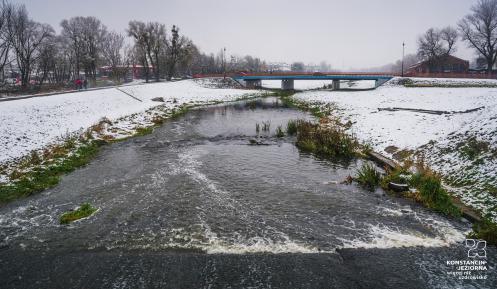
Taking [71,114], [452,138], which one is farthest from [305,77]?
[452,138]

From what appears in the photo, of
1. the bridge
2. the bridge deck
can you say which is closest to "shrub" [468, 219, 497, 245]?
the bridge

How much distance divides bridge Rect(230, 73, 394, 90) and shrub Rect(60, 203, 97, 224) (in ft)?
214

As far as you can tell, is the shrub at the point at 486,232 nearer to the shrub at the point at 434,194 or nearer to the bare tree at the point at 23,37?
the shrub at the point at 434,194

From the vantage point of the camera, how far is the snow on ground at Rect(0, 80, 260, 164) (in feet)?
72.7

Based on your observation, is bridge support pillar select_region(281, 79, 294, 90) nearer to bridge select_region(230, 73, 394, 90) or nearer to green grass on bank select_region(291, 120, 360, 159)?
bridge select_region(230, 73, 394, 90)

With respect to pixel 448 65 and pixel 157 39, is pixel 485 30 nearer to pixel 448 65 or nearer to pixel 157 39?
pixel 448 65

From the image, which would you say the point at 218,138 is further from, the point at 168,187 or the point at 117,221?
the point at 117,221

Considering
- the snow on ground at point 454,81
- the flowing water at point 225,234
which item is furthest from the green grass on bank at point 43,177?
the snow on ground at point 454,81

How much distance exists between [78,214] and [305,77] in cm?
7470

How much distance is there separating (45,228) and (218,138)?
18544 mm

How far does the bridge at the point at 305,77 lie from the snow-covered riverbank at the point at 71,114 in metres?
31.4

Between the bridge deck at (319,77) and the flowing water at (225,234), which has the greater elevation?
the bridge deck at (319,77)

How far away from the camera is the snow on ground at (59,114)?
22156mm

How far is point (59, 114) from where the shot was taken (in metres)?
30.7
